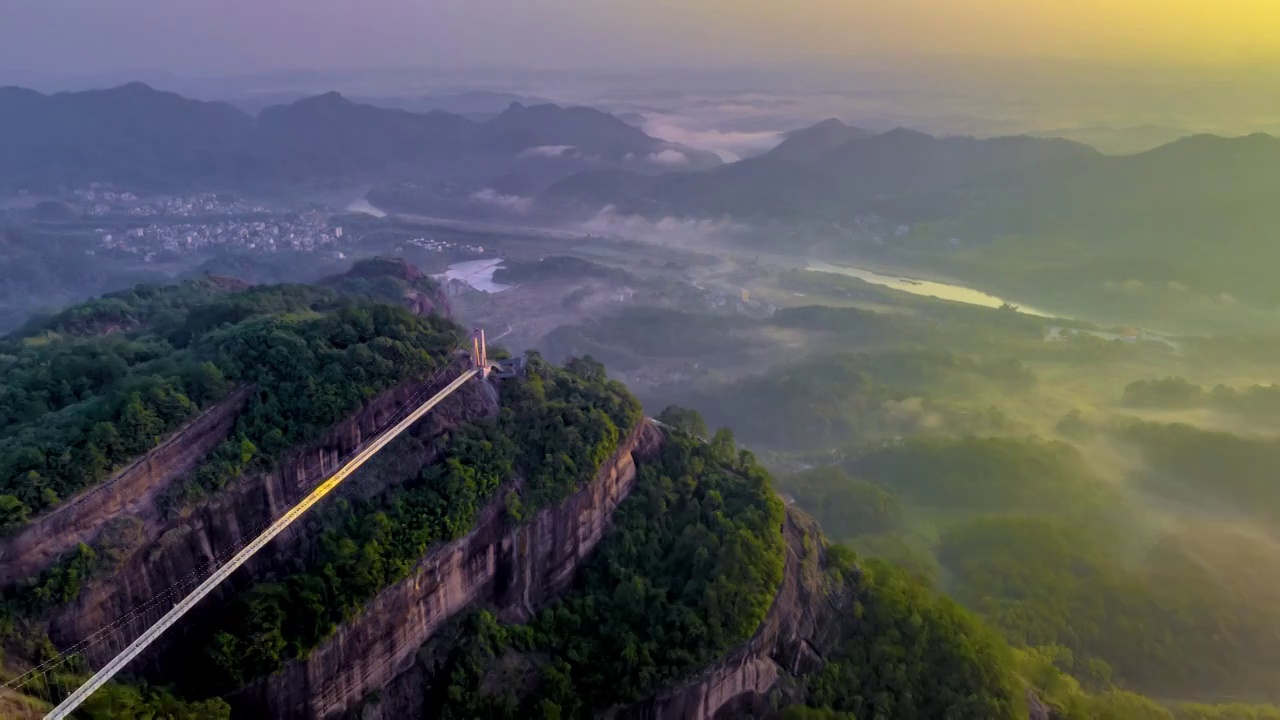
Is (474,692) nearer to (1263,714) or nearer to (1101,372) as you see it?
(1263,714)

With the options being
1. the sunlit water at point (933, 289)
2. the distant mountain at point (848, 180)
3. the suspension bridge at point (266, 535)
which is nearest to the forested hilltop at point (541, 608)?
the suspension bridge at point (266, 535)

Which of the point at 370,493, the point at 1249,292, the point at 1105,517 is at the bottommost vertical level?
the point at 1105,517

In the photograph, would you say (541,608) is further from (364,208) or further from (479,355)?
(364,208)

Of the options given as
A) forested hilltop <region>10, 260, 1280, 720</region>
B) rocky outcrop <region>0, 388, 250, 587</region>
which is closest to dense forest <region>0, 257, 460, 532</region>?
forested hilltop <region>10, 260, 1280, 720</region>

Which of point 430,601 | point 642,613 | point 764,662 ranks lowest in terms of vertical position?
point 764,662

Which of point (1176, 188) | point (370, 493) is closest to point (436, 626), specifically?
point (370, 493)

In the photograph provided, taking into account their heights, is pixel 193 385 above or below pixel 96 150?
above

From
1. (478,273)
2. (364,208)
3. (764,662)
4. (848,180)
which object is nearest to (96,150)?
(364,208)

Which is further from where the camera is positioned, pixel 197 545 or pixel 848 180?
pixel 848 180
